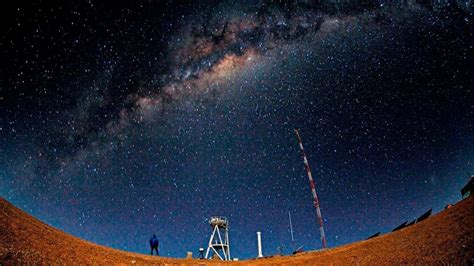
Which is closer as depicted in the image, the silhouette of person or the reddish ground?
the reddish ground

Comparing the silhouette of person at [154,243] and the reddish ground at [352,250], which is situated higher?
the silhouette of person at [154,243]

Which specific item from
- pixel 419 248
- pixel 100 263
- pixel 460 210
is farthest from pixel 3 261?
pixel 460 210

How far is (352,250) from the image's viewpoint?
1577 cm

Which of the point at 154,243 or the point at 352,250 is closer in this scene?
the point at 352,250

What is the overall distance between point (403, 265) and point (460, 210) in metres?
4.93

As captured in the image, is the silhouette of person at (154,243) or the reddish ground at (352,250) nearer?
the reddish ground at (352,250)

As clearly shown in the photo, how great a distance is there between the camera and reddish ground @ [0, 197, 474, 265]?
10055 millimetres

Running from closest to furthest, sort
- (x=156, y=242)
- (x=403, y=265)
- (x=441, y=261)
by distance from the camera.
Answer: (x=441, y=261) → (x=403, y=265) → (x=156, y=242)

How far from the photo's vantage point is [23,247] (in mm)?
10312

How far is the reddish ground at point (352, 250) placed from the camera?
10055mm

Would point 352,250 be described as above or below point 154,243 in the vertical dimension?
below

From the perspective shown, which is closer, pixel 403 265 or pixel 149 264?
pixel 403 265

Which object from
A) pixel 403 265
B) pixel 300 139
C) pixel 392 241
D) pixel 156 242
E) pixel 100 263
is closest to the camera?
pixel 403 265

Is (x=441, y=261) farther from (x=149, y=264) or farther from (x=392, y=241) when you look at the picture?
(x=149, y=264)
